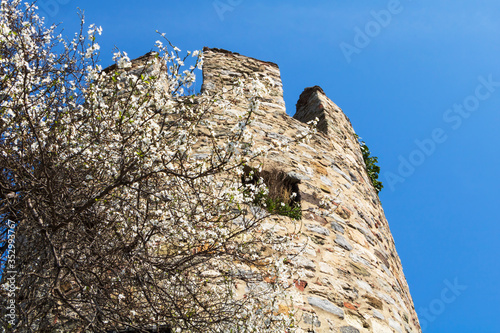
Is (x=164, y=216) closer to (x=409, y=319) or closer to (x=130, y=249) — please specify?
(x=130, y=249)

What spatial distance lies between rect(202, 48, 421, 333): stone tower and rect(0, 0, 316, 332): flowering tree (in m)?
0.48

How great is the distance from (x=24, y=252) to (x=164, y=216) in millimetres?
988

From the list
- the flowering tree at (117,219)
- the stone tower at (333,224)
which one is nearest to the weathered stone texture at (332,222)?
the stone tower at (333,224)

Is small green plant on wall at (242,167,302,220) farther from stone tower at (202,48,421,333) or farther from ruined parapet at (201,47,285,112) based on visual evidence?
ruined parapet at (201,47,285,112)

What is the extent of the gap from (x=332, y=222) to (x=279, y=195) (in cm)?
57

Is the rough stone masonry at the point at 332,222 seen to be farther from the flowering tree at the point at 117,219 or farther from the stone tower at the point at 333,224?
the flowering tree at the point at 117,219

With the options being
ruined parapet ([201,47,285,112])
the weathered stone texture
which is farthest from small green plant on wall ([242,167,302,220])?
ruined parapet ([201,47,285,112])

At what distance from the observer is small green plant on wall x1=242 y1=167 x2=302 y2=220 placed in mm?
4223

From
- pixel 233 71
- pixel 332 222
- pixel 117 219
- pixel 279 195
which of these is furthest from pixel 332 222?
pixel 233 71

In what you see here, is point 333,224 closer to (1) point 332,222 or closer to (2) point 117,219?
(1) point 332,222

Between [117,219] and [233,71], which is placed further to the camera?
[233,71]

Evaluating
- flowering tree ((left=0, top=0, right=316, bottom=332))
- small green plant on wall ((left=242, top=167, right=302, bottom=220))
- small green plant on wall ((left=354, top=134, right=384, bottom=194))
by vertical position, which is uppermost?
small green plant on wall ((left=354, top=134, right=384, bottom=194))

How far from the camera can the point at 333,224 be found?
4.33 meters

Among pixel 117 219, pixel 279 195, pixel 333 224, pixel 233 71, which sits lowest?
pixel 117 219
